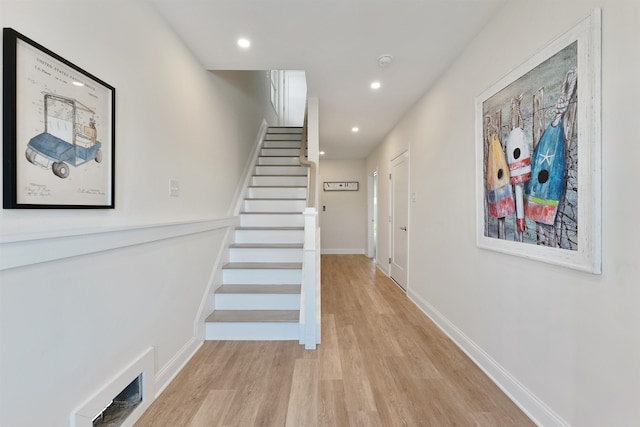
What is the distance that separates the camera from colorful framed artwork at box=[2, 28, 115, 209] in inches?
36.1

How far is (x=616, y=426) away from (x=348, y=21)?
246 cm

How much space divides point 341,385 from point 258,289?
117cm

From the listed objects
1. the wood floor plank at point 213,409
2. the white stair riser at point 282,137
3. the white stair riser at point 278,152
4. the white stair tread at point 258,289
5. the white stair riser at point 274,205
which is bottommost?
the wood floor plank at point 213,409

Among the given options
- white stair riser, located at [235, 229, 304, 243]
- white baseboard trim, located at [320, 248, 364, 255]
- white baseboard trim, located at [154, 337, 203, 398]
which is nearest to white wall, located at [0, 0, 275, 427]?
white baseboard trim, located at [154, 337, 203, 398]

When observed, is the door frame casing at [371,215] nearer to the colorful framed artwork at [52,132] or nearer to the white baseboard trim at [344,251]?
the white baseboard trim at [344,251]

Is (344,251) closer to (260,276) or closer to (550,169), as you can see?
(260,276)

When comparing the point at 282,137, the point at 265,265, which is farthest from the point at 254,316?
the point at 282,137

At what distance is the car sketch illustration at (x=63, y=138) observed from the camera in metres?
1.02

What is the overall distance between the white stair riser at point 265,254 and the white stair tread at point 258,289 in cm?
34

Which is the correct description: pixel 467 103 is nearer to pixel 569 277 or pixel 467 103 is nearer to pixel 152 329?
pixel 569 277

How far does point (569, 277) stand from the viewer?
1281mm

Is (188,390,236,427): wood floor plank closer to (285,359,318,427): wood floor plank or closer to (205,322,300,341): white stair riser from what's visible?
(285,359,318,427): wood floor plank

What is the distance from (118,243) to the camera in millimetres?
1352

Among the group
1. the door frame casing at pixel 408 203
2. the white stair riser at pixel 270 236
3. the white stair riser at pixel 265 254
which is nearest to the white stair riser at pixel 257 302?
the white stair riser at pixel 265 254
